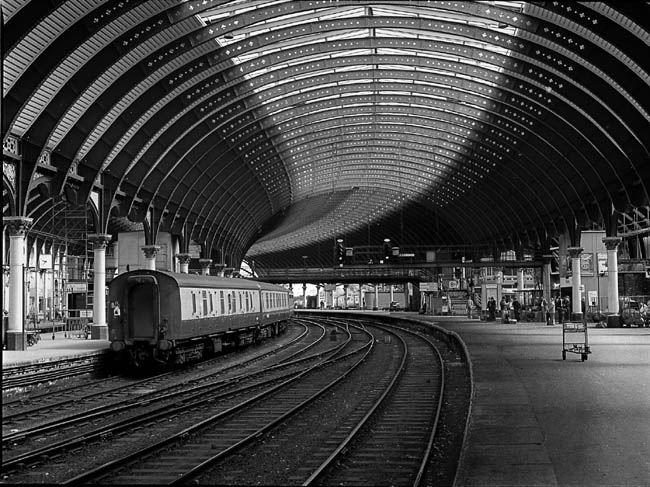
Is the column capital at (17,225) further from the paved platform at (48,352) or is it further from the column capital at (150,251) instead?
the column capital at (150,251)

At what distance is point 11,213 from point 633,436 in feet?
86.7

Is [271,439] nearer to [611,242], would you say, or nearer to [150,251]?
[150,251]

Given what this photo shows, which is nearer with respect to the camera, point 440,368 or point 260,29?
point 440,368

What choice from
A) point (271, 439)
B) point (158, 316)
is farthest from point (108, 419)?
point (158, 316)

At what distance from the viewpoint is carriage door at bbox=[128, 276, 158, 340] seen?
26.9 m

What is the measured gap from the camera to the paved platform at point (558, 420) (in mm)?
9906

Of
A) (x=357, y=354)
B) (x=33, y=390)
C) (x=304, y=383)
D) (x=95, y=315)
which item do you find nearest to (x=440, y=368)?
(x=304, y=383)

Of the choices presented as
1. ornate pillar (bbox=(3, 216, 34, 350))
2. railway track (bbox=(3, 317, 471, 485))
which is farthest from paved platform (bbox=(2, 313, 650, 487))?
ornate pillar (bbox=(3, 216, 34, 350))

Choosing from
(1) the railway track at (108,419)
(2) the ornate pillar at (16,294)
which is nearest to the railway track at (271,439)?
(1) the railway track at (108,419)

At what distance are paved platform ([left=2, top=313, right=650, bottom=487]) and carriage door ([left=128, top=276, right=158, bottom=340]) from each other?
3535 millimetres

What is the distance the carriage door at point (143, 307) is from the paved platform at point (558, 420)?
3.53m

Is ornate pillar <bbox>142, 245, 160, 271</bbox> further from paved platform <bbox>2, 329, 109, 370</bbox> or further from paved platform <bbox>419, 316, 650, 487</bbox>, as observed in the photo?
paved platform <bbox>419, 316, 650, 487</bbox>

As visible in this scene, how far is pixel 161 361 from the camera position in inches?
1068

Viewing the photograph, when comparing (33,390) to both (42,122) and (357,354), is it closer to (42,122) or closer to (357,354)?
(42,122)
